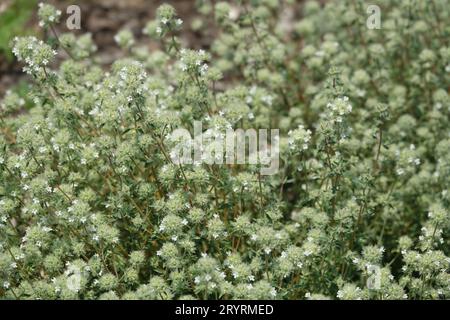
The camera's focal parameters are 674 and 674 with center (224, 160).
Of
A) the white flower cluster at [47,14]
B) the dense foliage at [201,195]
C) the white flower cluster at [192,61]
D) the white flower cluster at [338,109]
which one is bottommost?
the dense foliage at [201,195]

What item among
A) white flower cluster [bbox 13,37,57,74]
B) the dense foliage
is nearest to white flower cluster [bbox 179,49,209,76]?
the dense foliage

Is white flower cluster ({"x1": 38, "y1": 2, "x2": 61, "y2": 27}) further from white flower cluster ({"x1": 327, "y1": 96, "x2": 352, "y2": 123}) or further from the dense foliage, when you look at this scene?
white flower cluster ({"x1": 327, "y1": 96, "x2": 352, "y2": 123})

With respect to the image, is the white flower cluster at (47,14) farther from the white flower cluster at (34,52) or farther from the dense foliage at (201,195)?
the white flower cluster at (34,52)

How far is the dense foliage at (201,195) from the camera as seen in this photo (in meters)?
4.20

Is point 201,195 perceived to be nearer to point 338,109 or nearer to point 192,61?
point 192,61

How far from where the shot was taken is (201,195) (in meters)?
4.38

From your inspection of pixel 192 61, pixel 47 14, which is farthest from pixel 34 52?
pixel 192 61

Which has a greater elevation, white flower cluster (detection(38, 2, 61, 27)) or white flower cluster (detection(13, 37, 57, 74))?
white flower cluster (detection(38, 2, 61, 27))

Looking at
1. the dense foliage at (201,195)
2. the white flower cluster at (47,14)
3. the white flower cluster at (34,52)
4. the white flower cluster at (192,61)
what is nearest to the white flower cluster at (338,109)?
the dense foliage at (201,195)

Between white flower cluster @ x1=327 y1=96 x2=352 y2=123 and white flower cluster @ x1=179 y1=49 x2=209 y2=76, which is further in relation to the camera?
white flower cluster @ x1=179 y1=49 x2=209 y2=76

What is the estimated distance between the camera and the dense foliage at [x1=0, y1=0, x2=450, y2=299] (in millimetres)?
4199

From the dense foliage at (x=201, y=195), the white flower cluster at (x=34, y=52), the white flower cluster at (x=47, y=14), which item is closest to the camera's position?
the dense foliage at (x=201, y=195)
